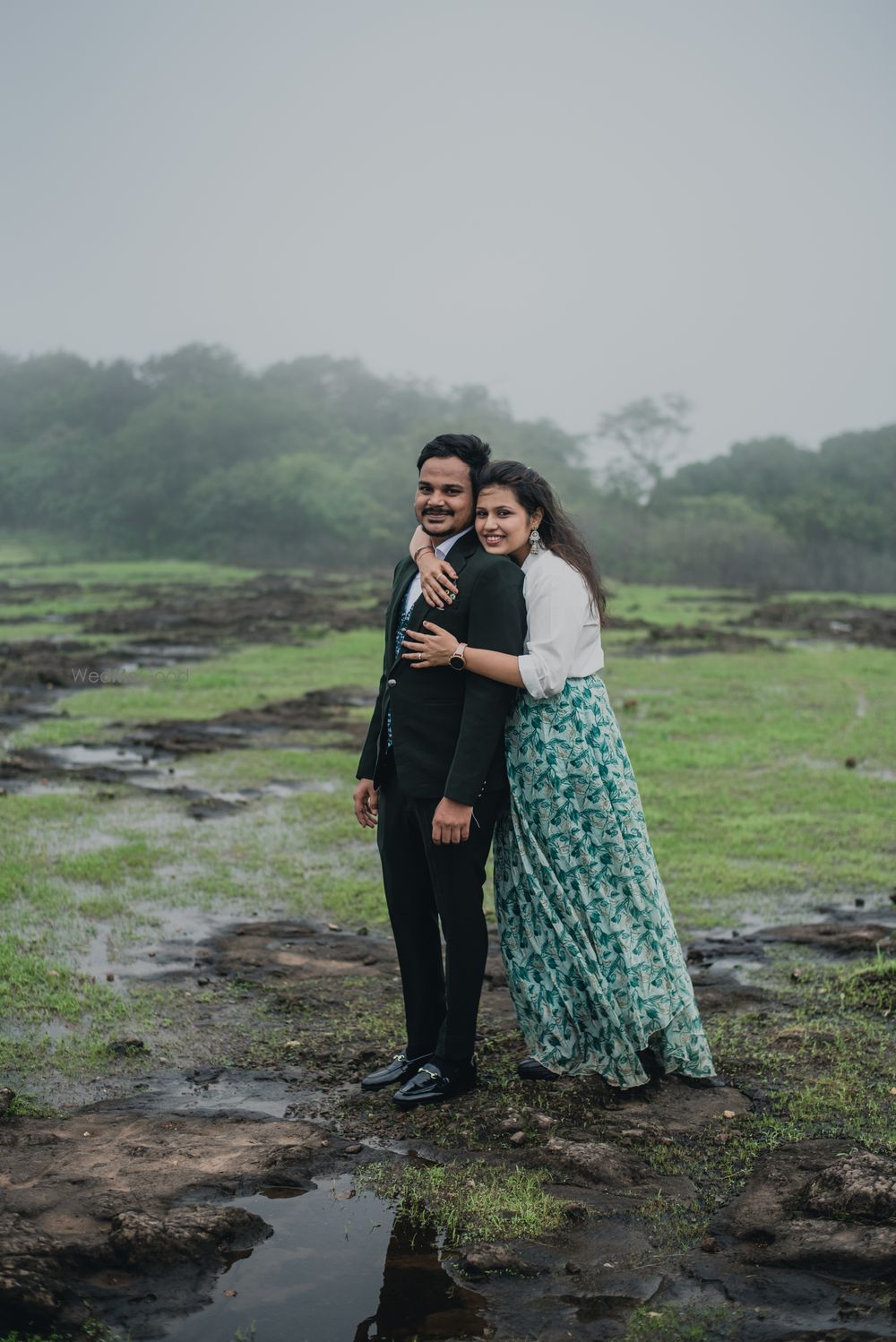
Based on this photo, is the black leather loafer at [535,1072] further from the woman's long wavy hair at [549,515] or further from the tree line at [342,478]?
the tree line at [342,478]

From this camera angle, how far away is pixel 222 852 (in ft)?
25.9

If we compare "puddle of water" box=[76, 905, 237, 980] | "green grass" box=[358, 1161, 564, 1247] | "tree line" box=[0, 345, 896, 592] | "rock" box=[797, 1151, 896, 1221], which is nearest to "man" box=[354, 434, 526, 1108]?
"green grass" box=[358, 1161, 564, 1247]

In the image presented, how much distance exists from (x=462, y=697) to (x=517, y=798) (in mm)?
408

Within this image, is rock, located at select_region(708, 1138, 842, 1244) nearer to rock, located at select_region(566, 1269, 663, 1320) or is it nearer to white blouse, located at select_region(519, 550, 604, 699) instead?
rock, located at select_region(566, 1269, 663, 1320)

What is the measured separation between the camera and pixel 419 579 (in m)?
4.23

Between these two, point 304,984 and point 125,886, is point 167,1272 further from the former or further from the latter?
point 125,886

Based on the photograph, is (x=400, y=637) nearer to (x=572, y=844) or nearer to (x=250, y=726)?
(x=572, y=844)

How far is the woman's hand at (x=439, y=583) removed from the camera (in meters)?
4.04

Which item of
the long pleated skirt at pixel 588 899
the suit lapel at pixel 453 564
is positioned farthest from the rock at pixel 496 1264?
the suit lapel at pixel 453 564

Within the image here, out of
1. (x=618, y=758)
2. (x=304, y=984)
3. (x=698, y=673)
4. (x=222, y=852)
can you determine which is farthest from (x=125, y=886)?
(x=698, y=673)

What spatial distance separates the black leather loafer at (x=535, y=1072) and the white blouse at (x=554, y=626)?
135cm

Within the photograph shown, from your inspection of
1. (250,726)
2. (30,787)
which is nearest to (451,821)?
(30,787)

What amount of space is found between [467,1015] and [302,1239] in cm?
104

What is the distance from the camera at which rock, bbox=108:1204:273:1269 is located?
3215 millimetres
